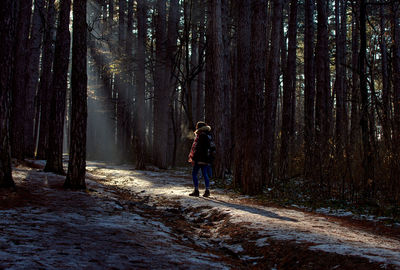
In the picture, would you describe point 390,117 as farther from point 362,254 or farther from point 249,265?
point 249,265

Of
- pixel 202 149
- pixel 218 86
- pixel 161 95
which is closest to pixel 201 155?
pixel 202 149

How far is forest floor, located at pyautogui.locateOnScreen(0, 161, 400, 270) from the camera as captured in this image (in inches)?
131

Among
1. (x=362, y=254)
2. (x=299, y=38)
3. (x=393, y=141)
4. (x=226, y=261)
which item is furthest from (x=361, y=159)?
(x=299, y=38)

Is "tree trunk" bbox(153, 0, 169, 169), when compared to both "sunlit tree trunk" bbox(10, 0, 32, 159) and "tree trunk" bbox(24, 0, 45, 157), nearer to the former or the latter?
"tree trunk" bbox(24, 0, 45, 157)

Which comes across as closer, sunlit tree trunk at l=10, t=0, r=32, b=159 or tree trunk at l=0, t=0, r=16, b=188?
tree trunk at l=0, t=0, r=16, b=188

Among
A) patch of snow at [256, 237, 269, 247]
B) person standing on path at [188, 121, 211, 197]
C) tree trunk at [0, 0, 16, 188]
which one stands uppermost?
tree trunk at [0, 0, 16, 188]

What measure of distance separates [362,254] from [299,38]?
3108cm

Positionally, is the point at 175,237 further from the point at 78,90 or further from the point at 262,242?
the point at 78,90

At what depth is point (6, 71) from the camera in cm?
721

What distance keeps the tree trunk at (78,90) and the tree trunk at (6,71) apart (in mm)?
1324

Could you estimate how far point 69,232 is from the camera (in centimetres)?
414

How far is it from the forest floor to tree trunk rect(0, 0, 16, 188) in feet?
2.69

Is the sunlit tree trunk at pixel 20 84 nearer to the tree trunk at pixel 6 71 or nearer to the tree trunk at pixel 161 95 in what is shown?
the tree trunk at pixel 161 95

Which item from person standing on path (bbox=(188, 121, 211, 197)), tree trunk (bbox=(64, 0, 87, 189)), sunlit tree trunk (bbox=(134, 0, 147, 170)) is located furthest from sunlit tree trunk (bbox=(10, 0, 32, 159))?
person standing on path (bbox=(188, 121, 211, 197))
